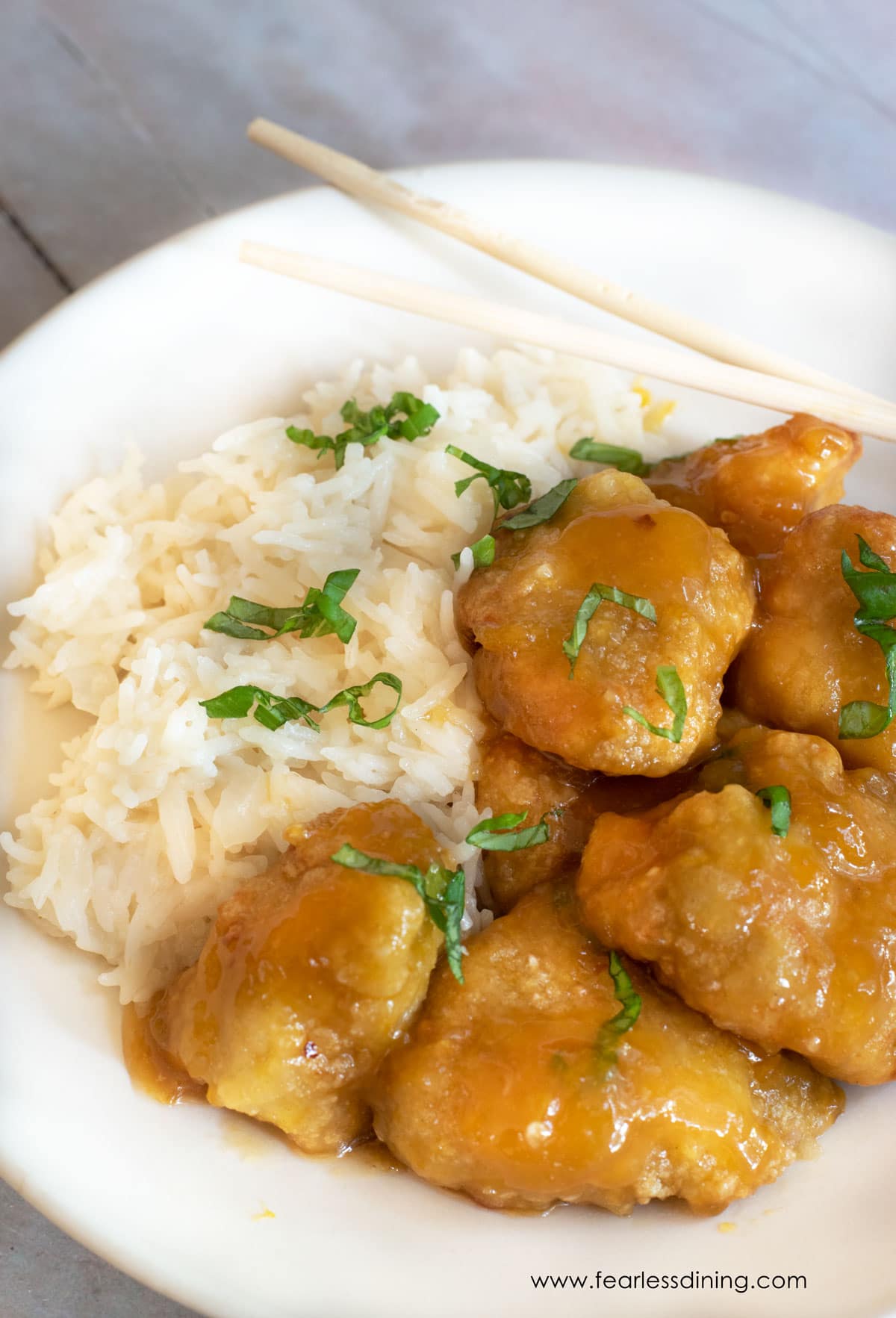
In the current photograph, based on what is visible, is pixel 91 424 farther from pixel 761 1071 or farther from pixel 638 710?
pixel 761 1071

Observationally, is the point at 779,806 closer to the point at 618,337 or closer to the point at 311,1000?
the point at 311,1000

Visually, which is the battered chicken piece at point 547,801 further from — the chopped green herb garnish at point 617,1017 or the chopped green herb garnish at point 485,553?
the chopped green herb garnish at point 485,553

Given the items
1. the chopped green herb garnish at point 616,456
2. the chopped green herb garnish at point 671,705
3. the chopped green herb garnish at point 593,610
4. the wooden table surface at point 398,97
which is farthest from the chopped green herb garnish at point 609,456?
the wooden table surface at point 398,97

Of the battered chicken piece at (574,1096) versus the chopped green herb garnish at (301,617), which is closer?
the battered chicken piece at (574,1096)

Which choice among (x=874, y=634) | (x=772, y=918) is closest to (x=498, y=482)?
(x=874, y=634)

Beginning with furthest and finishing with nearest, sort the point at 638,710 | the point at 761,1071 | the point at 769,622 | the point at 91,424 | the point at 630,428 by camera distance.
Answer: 1. the point at 630,428
2. the point at 91,424
3. the point at 769,622
4. the point at 638,710
5. the point at 761,1071

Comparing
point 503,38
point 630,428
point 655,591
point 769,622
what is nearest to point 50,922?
point 655,591
